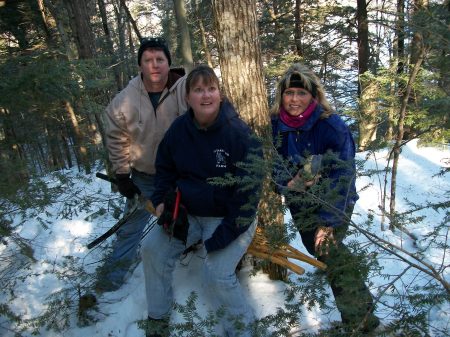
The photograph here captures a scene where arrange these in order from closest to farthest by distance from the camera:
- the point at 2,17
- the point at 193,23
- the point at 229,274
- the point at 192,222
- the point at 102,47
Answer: the point at 229,274 → the point at 192,222 → the point at 2,17 → the point at 193,23 → the point at 102,47

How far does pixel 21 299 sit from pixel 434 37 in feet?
15.8

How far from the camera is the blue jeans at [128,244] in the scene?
3.65 m

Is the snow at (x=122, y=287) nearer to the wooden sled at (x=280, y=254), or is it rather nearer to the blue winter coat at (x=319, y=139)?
the blue winter coat at (x=319, y=139)

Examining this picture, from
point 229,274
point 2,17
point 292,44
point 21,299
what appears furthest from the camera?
point 292,44

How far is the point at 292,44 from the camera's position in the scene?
44.7 feet

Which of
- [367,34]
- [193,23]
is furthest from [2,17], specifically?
[367,34]

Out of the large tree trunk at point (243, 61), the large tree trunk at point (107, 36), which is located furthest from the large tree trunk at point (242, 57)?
the large tree trunk at point (107, 36)

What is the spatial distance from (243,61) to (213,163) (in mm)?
1077

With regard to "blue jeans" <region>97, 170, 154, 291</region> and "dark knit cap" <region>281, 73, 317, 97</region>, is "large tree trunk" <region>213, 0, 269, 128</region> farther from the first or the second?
"blue jeans" <region>97, 170, 154, 291</region>

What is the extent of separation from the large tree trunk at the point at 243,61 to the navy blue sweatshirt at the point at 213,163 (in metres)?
0.44

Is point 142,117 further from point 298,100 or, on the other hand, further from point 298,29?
point 298,29

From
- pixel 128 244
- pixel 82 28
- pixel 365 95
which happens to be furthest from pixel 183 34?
pixel 128 244

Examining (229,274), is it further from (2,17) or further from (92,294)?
(2,17)

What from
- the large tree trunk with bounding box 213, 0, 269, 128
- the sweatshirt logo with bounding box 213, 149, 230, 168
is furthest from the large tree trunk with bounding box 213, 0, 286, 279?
the sweatshirt logo with bounding box 213, 149, 230, 168
